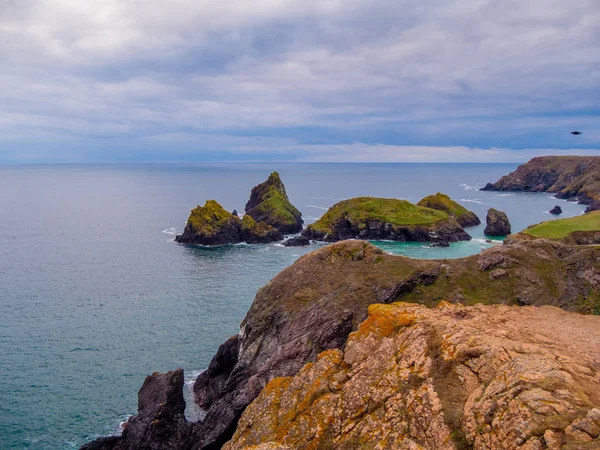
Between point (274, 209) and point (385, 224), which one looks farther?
point (274, 209)

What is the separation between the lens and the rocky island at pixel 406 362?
54.3 ft

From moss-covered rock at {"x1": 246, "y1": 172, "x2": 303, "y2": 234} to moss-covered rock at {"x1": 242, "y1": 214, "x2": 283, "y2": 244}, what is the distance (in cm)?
820

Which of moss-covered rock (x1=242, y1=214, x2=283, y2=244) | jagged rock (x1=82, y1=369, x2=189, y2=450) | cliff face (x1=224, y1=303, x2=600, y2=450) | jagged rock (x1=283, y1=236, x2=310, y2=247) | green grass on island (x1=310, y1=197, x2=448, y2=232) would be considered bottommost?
jagged rock (x1=82, y1=369, x2=189, y2=450)

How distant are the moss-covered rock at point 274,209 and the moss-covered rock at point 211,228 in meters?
15.1

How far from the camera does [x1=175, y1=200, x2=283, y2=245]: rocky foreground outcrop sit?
412 feet

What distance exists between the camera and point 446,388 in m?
19.0

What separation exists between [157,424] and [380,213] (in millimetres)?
110085

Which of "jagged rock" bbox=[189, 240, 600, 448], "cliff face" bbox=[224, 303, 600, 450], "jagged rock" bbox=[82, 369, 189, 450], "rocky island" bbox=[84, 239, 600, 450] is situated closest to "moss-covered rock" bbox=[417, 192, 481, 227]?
"rocky island" bbox=[84, 239, 600, 450]

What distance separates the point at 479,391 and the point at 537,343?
5766 mm

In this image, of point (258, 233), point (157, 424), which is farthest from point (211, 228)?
point (157, 424)

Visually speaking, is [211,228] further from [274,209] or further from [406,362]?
[406,362]

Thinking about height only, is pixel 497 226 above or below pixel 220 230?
below

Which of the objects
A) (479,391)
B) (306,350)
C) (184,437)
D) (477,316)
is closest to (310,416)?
(479,391)

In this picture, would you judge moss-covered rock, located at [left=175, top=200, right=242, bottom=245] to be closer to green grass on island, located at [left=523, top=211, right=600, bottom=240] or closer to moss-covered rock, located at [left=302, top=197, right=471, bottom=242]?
moss-covered rock, located at [left=302, top=197, right=471, bottom=242]
